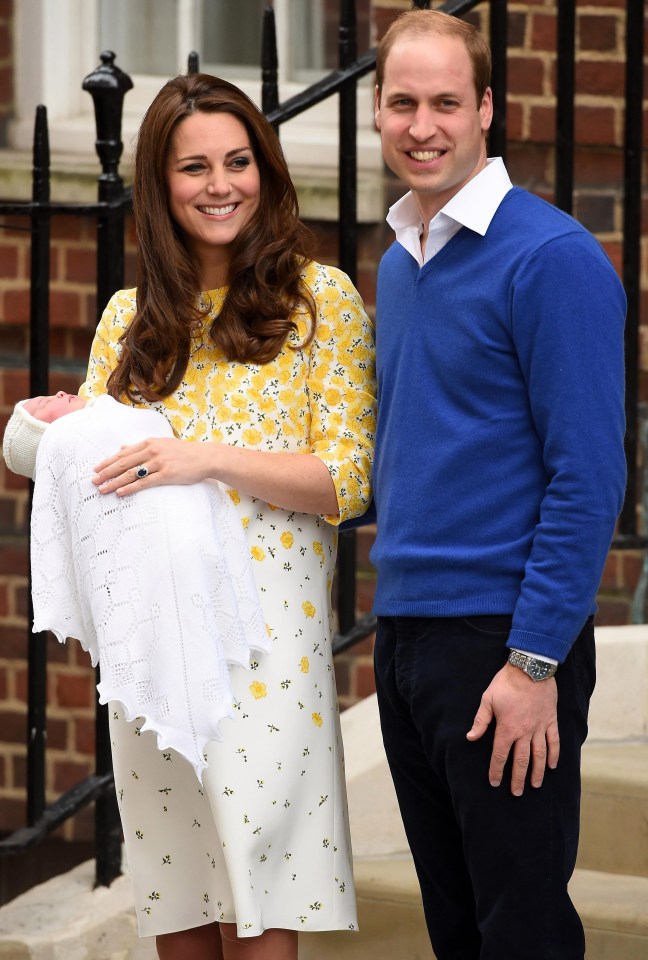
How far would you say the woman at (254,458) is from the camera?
7.12ft

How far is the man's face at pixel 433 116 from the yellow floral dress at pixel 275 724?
11.8 inches

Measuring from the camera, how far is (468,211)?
1.98 meters

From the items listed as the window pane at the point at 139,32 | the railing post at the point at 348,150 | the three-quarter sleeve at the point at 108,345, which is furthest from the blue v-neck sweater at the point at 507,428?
the window pane at the point at 139,32

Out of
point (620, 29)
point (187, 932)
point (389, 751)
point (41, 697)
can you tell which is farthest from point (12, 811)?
point (620, 29)

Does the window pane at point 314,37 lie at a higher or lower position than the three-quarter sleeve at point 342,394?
higher

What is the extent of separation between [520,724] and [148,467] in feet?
2.11

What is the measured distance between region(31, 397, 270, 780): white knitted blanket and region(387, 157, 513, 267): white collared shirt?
1.56 ft

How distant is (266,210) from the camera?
2.26 metres

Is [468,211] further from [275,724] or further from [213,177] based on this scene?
[275,724]

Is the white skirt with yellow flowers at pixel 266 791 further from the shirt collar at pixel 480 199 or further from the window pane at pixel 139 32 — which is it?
the window pane at pixel 139 32

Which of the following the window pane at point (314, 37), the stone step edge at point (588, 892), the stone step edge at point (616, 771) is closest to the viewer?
the stone step edge at point (588, 892)

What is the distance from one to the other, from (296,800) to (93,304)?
2.22 m

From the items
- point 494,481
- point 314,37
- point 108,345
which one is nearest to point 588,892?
point 494,481

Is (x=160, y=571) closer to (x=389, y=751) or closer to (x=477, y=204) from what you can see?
(x=389, y=751)
